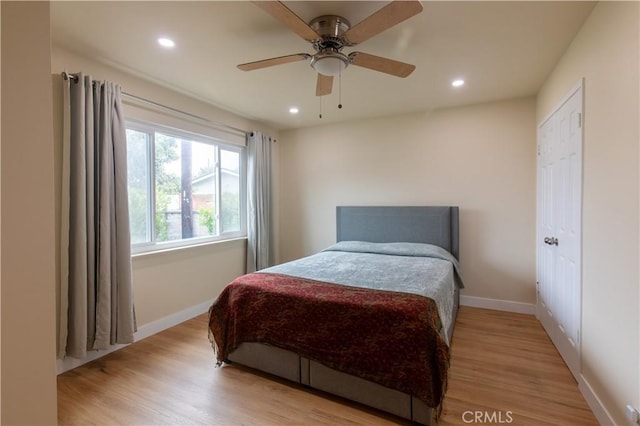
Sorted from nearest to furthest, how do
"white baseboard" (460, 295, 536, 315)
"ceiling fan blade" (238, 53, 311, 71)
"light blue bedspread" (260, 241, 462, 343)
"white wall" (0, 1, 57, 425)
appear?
"white wall" (0, 1, 57, 425)
"ceiling fan blade" (238, 53, 311, 71)
"light blue bedspread" (260, 241, 462, 343)
"white baseboard" (460, 295, 536, 315)

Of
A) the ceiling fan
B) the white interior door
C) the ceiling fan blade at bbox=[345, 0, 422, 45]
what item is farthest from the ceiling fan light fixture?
the white interior door

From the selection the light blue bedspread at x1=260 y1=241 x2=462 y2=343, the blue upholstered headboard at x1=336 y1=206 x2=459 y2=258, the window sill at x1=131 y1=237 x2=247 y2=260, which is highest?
the blue upholstered headboard at x1=336 y1=206 x2=459 y2=258

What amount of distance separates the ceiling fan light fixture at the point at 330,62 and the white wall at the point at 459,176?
88.6 inches

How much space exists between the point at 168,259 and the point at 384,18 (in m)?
3.00

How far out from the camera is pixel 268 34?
85.3 inches

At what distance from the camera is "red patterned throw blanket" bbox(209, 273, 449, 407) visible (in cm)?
175

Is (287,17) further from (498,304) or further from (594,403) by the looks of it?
(498,304)

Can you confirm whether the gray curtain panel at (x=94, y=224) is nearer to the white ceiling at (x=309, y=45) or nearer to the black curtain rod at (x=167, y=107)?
the black curtain rod at (x=167, y=107)

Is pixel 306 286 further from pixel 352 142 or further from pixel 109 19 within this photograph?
pixel 352 142

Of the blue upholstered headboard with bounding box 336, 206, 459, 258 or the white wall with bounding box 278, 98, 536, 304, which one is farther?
the blue upholstered headboard with bounding box 336, 206, 459, 258

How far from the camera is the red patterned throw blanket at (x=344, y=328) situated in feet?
5.76

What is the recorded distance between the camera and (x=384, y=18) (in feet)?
5.30

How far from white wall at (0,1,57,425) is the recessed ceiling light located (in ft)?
5.81

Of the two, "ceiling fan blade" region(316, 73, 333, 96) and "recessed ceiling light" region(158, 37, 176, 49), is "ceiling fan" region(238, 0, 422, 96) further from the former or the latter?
"recessed ceiling light" region(158, 37, 176, 49)
